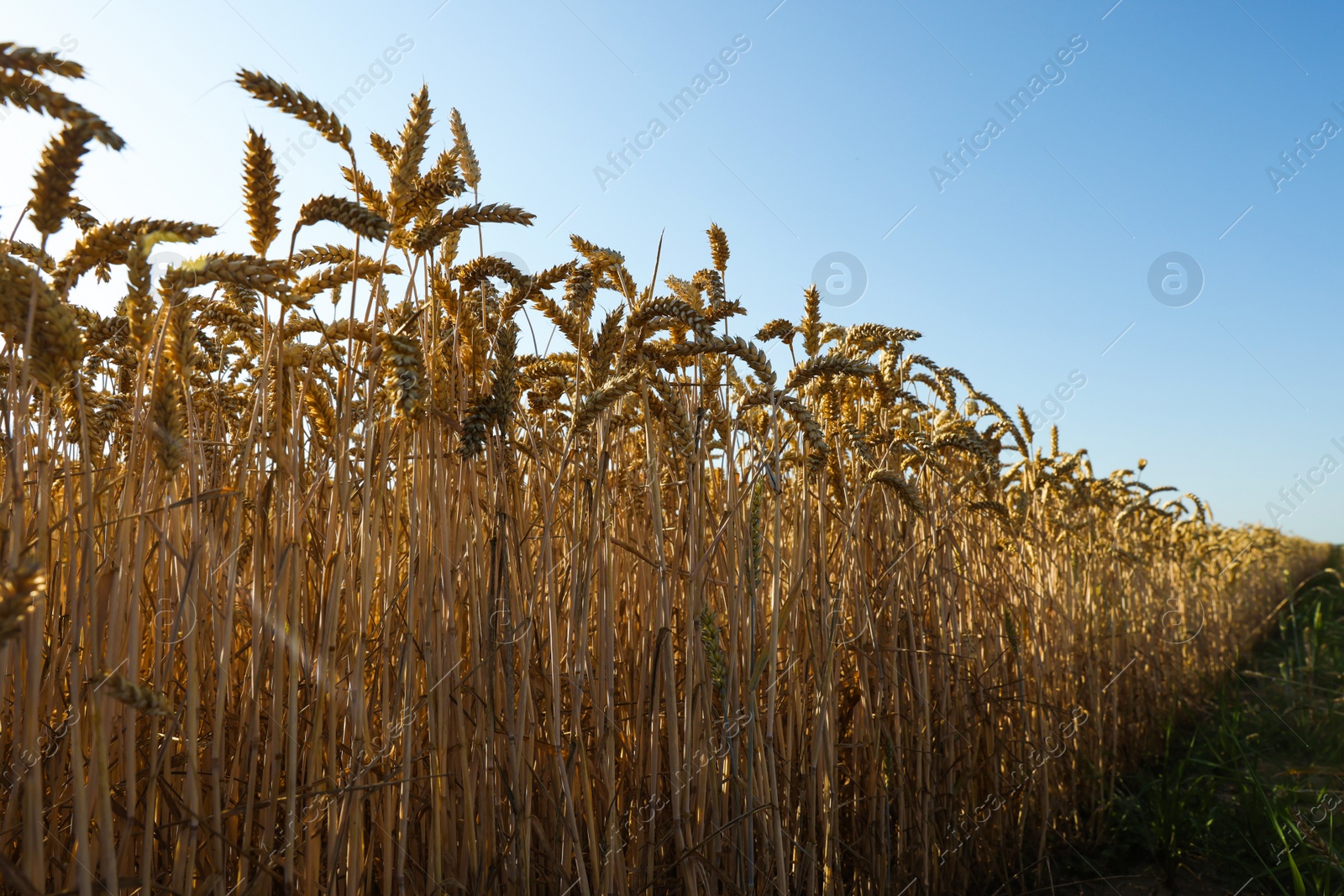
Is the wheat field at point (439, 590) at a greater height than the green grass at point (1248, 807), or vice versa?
the wheat field at point (439, 590)

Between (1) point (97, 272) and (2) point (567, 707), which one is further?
(2) point (567, 707)

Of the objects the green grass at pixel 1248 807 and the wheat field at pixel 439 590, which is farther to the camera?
the green grass at pixel 1248 807

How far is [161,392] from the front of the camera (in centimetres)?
111

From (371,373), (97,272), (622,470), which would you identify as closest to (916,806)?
(622,470)

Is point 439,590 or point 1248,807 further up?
point 439,590

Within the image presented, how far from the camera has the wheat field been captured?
43.8 inches

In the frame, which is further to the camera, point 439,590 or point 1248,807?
point 1248,807

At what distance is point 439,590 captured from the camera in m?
1.52

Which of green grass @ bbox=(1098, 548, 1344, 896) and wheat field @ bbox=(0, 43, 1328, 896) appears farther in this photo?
green grass @ bbox=(1098, 548, 1344, 896)

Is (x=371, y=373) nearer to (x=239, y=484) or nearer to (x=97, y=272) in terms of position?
(x=239, y=484)

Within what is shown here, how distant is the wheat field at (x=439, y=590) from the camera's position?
111cm

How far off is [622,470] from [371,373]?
1.11 m

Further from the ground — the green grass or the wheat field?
the wheat field

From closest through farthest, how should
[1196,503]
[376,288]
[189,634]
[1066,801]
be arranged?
[189,634]
[376,288]
[1066,801]
[1196,503]
